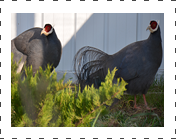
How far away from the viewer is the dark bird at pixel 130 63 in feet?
5.38

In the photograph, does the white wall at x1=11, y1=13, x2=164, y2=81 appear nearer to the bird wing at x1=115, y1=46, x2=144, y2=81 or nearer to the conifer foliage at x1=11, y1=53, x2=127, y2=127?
the bird wing at x1=115, y1=46, x2=144, y2=81

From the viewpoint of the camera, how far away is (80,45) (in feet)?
5.78

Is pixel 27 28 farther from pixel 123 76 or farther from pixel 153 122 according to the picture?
pixel 153 122

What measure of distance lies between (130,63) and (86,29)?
1.93ft

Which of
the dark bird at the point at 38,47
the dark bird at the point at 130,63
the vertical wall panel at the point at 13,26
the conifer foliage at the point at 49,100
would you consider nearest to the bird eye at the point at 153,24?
the dark bird at the point at 130,63

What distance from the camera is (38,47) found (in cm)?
179

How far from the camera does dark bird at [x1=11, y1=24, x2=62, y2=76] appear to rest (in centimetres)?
173

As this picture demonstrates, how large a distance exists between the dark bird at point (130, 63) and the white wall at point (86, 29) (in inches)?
2.4

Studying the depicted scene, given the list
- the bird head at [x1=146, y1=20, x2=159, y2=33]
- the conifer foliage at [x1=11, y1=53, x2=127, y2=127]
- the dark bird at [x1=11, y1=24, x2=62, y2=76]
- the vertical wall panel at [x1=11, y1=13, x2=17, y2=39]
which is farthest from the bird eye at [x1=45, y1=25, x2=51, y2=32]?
the bird head at [x1=146, y1=20, x2=159, y2=33]

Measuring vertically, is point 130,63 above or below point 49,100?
above

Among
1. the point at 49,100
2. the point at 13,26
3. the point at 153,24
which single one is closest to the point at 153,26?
the point at 153,24

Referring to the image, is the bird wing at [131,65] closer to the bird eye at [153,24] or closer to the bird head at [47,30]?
the bird eye at [153,24]

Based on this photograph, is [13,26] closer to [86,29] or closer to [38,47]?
[38,47]

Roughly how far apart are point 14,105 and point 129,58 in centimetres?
119
